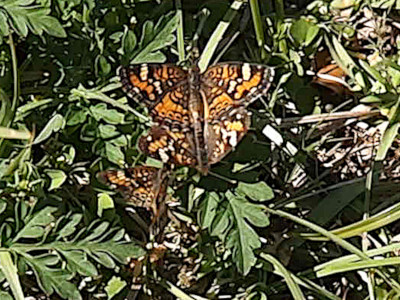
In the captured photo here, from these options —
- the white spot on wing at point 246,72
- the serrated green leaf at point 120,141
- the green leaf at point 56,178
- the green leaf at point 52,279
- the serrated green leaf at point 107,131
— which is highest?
the white spot on wing at point 246,72

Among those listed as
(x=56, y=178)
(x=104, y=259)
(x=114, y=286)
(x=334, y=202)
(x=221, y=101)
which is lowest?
(x=114, y=286)

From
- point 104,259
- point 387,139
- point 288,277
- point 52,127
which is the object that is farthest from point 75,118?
point 387,139

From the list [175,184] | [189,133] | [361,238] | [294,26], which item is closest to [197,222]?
[175,184]

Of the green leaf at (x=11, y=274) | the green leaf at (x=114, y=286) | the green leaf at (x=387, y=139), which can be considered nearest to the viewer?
the green leaf at (x=11, y=274)

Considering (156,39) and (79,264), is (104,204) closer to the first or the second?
(79,264)

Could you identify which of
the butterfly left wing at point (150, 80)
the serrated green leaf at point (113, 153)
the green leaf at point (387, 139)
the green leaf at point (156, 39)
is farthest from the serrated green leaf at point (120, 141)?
Answer: the green leaf at point (387, 139)

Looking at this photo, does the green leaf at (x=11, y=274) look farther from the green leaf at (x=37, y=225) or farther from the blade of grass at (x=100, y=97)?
the blade of grass at (x=100, y=97)
